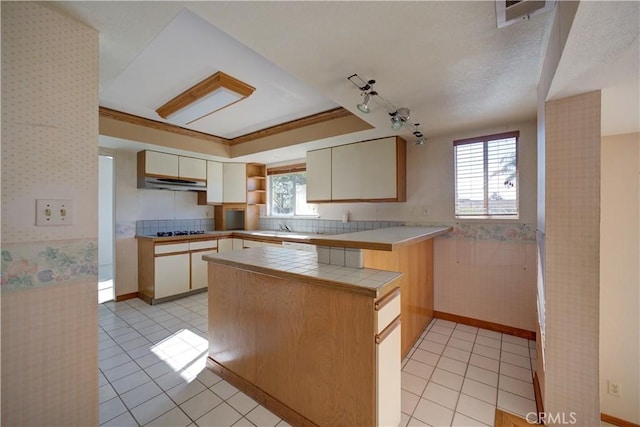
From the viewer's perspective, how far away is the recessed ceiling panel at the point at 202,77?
172 centimetres

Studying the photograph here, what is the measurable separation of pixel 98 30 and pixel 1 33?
0.36 metres

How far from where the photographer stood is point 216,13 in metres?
1.16

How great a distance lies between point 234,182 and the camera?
15.3ft

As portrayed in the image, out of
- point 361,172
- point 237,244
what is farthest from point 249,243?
point 361,172

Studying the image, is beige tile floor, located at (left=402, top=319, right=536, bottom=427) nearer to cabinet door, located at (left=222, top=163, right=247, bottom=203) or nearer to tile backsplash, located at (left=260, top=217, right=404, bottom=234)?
tile backsplash, located at (left=260, top=217, right=404, bottom=234)

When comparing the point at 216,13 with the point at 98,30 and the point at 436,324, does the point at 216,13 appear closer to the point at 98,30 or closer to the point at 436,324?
the point at 98,30

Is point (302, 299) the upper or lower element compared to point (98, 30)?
lower

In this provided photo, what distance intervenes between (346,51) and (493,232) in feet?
8.03

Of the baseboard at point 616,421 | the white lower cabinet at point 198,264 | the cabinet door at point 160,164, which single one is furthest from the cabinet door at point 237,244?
the baseboard at point 616,421

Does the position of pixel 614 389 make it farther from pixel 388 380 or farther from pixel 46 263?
pixel 46 263

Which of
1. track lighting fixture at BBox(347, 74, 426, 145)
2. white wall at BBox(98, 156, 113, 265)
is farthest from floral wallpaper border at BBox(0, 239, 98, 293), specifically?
white wall at BBox(98, 156, 113, 265)

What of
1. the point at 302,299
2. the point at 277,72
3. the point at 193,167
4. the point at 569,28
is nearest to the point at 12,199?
the point at 302,299

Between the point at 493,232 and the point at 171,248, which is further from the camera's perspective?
the point at 171,248

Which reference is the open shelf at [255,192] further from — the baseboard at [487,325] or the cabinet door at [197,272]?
the baseboard at [487,325]
